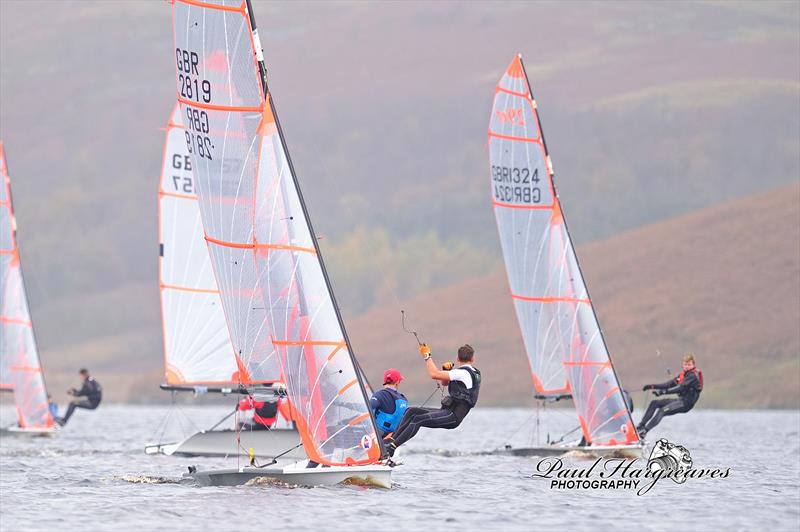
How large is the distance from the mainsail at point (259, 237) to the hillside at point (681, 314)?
58183mm

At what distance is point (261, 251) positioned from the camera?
2348 cm

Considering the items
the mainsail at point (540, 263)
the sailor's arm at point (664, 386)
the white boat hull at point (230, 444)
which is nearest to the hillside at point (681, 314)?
the mainsail at point (540, 263)

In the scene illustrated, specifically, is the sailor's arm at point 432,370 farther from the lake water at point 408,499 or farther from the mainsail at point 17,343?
the mainsail at point 17,343

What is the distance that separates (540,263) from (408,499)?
13.0 metres

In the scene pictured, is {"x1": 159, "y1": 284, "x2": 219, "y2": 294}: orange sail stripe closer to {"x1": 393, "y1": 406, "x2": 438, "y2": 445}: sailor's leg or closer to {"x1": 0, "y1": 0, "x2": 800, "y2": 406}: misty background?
{"x1": 393, "y1": 406, "x2": 438, "y2": 445}: sailor's leg

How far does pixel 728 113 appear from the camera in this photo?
133 meters

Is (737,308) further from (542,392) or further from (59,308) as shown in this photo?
(59,308)

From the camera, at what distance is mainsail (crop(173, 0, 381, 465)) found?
22.9 meters

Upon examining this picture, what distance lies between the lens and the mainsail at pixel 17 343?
41.9m

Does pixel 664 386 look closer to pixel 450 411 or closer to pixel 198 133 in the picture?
pixel 450 411

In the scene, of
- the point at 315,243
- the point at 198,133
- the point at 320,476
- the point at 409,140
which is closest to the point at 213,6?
the point at 198,133

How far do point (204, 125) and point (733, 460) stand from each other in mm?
14234

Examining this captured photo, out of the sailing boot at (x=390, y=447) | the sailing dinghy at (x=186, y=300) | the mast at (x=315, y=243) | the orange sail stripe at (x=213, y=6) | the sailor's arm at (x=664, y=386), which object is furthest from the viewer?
the sailing dinghy at (x=186, y=300)

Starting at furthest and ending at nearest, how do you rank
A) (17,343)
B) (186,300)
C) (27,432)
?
(17,343) < (27,432) < (186,300)
